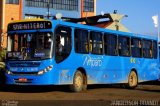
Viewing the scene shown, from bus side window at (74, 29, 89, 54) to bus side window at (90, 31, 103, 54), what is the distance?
21.7 inches

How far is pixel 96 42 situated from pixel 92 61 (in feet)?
3.19

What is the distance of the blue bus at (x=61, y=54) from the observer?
18844mm

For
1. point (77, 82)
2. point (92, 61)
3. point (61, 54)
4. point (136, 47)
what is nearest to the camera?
point (61, 54)

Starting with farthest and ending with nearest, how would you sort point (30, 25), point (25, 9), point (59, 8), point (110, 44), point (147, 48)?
point (59, 8) < point (25, 9) < point (147, 48) < point (110, 44) < point (30, 25)

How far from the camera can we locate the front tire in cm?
2019

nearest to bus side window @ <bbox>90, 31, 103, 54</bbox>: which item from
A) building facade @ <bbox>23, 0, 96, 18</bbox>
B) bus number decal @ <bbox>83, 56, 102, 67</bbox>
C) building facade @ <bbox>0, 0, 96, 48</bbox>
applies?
bus number decal @ <bbox>83, 56, 102, 67</bbox>

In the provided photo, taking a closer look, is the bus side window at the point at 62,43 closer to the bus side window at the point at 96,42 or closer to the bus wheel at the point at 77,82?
the bus wheel at the point at 77,82

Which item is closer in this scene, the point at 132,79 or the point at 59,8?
the point at 132,79

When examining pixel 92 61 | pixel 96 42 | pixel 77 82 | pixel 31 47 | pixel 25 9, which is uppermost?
pixel 25 9

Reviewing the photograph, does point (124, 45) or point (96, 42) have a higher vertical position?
point (96, 42)

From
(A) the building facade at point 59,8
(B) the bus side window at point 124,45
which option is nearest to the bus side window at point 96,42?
(B) the bus side window at point 124,45

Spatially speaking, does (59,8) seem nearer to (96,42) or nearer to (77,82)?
(96,42)

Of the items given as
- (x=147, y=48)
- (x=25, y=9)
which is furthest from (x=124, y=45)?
(x=25, y=9)

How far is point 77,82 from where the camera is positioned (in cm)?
2039
